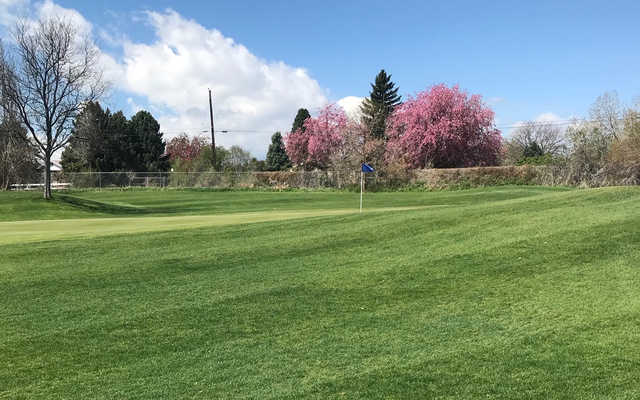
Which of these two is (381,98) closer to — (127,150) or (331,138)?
(331,138)

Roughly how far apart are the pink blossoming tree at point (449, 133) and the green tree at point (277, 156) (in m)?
35.8

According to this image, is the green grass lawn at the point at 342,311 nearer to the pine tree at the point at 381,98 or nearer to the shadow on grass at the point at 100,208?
the shadow on grass at the point at 100,208

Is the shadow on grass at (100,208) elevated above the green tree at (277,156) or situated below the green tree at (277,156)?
below

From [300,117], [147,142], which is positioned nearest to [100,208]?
[147,142]

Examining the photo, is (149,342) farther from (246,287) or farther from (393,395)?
(393,395)

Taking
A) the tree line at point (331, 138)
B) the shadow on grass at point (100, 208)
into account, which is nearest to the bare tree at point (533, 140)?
the tree line at point (331, 138)

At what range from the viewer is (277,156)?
3142 inches

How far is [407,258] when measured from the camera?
834 centimetres

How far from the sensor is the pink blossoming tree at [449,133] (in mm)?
43688

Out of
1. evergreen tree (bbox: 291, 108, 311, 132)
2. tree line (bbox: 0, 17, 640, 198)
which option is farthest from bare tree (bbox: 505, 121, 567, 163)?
evergreen tree (bbox: 291, 108, 311, 132)

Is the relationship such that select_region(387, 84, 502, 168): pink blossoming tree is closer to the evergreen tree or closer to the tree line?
the tree line

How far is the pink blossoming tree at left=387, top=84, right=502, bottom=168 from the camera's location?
4369cm

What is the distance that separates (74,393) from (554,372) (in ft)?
13.0

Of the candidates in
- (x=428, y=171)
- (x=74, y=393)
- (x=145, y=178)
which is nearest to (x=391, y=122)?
(x=428, y=171)
